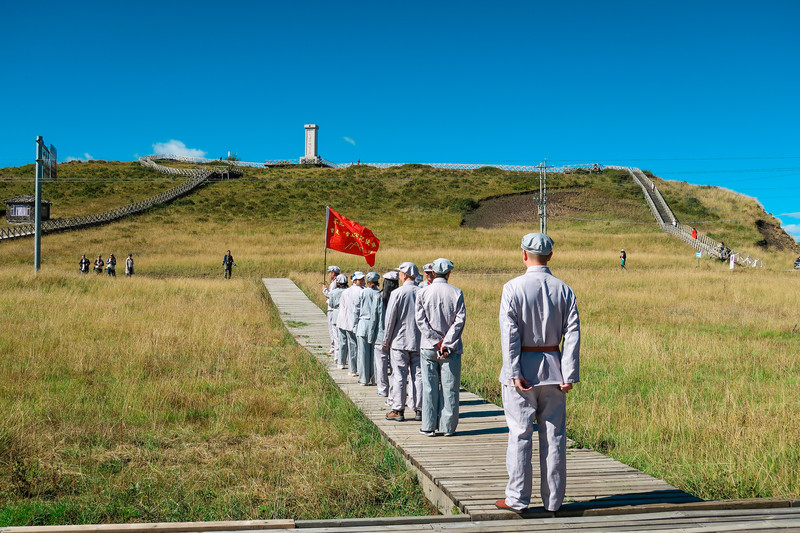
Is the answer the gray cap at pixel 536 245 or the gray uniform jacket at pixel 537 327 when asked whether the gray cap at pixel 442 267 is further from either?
the gray uniform jacket at pixel 537 327

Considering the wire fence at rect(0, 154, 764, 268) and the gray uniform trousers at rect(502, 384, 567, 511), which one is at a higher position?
the wire fence at rect(0, 154, 764, 268)

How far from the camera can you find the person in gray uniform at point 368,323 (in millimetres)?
9547

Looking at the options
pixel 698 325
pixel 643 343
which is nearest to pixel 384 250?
pixel 698 325

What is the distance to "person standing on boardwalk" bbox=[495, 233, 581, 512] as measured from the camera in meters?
4.79

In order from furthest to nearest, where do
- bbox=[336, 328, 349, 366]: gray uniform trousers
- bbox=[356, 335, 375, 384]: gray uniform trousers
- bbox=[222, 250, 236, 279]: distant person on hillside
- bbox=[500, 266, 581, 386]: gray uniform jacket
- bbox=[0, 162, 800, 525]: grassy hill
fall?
bbox=[222, 250, 236, 279]: distant person on hillside < bbox=[336, 328, 349, 366]: gray uniform trousers < bbox=[356, 335, 375, 384]: gray uniform trousers < bbox=[0, 162, 800, 525]: grassy hill < bbox=[500, 266, 581, 386]: gray uniform jacket

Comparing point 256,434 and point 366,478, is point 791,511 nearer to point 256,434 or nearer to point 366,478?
point 366,478

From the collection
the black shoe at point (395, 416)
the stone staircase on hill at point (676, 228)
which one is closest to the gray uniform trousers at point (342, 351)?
the black shoe at point (395, 416)

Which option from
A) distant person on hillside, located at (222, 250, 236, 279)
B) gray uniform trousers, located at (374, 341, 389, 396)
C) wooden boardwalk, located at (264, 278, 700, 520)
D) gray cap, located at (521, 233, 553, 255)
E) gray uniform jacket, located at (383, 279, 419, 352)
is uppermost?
distant person on hillside, located at (222, 250, 236, 279)

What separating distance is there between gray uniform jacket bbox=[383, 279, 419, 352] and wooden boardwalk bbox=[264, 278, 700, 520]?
3.11 feet

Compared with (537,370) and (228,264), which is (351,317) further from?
(228,264)

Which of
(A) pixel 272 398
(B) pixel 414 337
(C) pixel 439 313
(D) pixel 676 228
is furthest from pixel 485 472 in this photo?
(D) pixel 676 228

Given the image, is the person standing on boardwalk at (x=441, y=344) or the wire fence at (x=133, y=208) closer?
the person standing on boardwalk at (x=441, y=344)

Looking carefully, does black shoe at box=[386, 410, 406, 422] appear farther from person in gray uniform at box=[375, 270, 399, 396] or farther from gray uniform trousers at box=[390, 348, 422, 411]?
person in gray uniform at box=[375, 270, 399, 396]

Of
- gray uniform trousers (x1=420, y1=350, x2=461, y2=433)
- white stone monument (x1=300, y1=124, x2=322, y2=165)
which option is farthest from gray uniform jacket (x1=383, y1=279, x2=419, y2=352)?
white stone monument (x1=300, y1=124, x2=322, y2=165)
